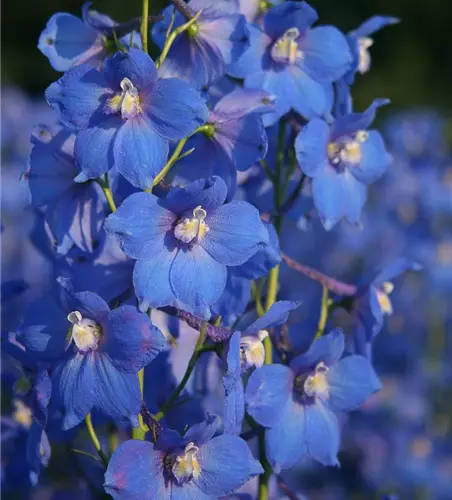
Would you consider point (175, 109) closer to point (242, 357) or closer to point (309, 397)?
point (242, 357)

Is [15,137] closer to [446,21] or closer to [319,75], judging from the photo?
[319,75]

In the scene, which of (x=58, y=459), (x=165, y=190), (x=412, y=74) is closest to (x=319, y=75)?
(x=165, y=190)

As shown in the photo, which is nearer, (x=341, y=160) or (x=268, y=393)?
(x=268, y=393)

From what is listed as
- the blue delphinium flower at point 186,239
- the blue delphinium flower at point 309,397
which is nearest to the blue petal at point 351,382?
the blue delphinium flower at point 309,397

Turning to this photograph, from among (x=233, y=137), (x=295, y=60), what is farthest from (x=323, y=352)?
(x=295, y=60)

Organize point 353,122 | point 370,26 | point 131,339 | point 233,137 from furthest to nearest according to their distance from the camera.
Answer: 1. point 370,26
2. point 353,122
3. point 233,137
4. point 131,339

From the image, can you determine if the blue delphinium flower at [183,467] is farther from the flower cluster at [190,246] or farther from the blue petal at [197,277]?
the blue petal at [197,277]

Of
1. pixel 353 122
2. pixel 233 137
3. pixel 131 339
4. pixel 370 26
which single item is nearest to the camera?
pixel 131 339
